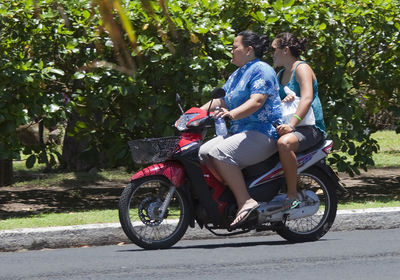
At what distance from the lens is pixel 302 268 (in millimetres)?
4938

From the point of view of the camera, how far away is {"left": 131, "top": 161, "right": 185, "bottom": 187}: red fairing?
5.90 metres

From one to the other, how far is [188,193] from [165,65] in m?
2.43

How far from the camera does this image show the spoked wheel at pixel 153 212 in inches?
229

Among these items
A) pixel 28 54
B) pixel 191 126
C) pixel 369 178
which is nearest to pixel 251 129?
pixel 191 126

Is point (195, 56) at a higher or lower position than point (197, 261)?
higher

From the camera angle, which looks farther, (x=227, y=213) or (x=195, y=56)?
(x=195, y=56)

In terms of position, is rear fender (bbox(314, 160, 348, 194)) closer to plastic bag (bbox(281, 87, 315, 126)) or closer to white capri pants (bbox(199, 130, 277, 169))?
plastic bag (bbox(281, 87, 315, 126))

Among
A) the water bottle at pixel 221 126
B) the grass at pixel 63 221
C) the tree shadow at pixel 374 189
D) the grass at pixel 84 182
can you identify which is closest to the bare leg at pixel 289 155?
the water bottle at pixel 221 126

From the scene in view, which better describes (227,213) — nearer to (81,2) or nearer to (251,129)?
(251,129)

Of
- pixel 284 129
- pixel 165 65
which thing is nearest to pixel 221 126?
pixel 284 129

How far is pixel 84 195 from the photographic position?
10242 mm

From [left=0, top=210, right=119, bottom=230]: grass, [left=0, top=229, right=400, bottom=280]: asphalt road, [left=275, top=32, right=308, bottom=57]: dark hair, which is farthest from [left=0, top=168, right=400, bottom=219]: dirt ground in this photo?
[left=275, top=32, right=308, bottom=57]: dark hair

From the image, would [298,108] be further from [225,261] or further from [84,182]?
[84,182]

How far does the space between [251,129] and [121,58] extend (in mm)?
4965
